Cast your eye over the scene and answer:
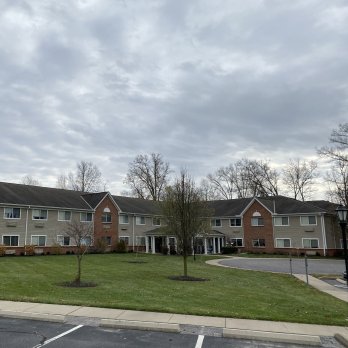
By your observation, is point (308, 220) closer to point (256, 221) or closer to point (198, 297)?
point (256, 221)

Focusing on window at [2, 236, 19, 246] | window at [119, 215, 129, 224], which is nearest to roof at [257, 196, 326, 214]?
window at [119, 215, 129, 224]

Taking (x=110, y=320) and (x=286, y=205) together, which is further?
(x=286, y=205)

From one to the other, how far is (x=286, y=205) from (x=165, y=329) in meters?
45.7

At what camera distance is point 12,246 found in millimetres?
39250

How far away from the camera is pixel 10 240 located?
3934 centimetres

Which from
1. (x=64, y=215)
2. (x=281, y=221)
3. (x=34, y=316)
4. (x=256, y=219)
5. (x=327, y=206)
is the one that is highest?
(x=327, y=206)

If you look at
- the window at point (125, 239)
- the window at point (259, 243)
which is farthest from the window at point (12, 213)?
the window at point (259, 243)

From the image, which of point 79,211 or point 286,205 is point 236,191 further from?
point 79,211

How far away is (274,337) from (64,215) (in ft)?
129

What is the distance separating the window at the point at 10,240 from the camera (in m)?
38.9

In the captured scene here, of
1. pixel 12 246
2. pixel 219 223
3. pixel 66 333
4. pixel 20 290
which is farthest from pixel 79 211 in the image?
pixel 66 333

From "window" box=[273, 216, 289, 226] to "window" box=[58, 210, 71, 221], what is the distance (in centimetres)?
2680

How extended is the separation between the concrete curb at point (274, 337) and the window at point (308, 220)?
1653 inches

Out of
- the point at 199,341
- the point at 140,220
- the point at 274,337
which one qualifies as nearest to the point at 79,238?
the point at 199,341
